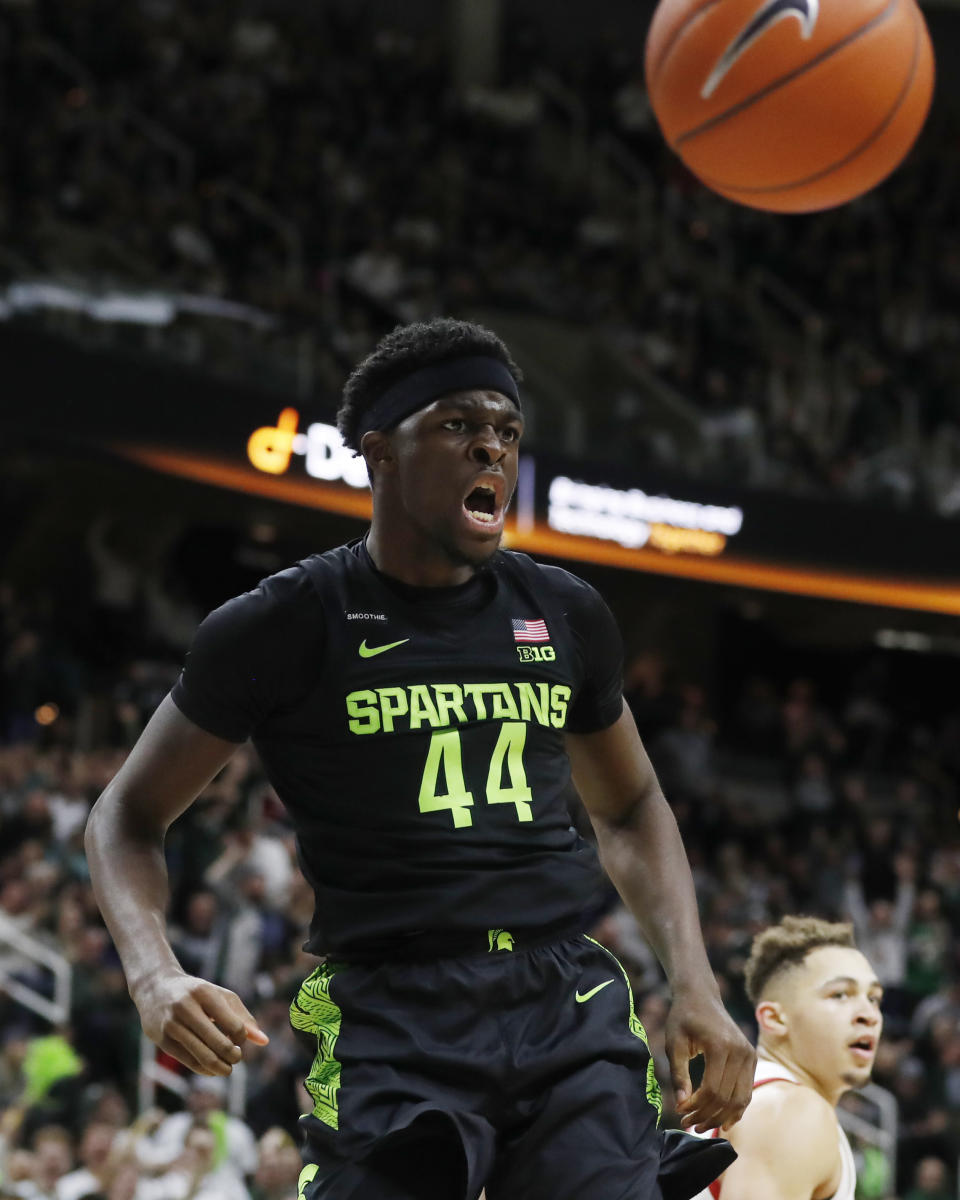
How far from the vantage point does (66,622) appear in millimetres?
13305

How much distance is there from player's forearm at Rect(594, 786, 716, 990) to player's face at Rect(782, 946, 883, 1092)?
3.16 ft

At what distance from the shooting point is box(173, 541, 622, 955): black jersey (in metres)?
2.62

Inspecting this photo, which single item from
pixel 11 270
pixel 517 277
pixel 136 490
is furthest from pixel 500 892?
pixel 517 277

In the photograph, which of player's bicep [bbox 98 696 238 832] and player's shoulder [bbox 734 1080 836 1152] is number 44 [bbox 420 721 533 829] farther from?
player's shoulder [bbox 734 1080 836 1152]

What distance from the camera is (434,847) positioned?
262 centimetres

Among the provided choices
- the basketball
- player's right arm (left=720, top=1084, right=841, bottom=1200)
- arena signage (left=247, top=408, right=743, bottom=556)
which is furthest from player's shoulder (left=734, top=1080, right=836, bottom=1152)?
arena signage (left=247, top=408, right=743, bottom=556)

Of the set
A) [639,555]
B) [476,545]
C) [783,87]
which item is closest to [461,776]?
[476,545]

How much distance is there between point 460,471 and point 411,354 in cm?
22

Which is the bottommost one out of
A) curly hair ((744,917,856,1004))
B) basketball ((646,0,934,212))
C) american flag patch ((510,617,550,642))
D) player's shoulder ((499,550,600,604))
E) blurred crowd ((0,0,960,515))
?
curly hair ((744,917,856,1004))

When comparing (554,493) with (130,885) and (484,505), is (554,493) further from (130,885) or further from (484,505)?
(130,885)

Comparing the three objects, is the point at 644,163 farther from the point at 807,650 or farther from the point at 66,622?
the point at 66,622

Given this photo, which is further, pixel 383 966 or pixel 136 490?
pixel 136 490

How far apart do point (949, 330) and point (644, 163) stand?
3.53m

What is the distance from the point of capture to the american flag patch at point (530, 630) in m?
2.82
